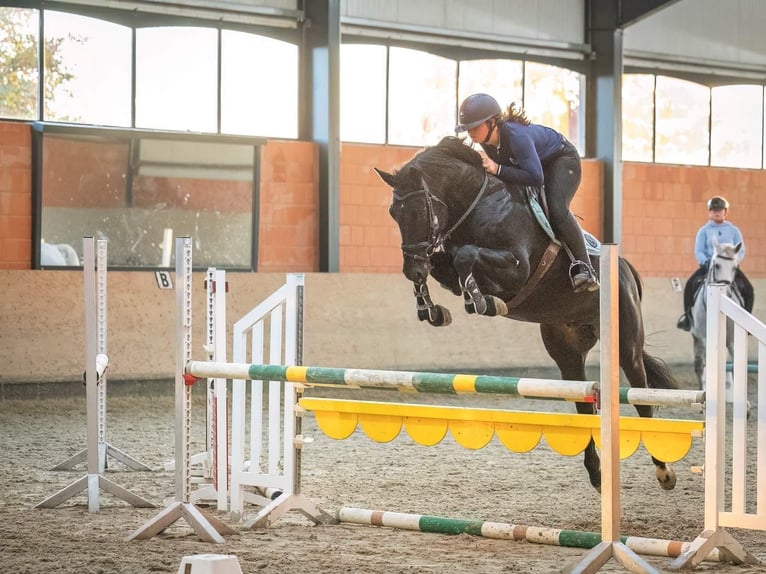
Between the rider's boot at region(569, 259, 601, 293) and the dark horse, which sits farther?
the rider's boot at region(569, 259, 601, 293)

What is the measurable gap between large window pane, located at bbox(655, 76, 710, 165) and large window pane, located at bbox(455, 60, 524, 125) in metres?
1.73

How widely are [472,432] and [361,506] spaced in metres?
1.00

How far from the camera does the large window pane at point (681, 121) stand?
12.2 meters

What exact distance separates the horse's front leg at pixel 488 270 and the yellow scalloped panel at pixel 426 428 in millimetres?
588

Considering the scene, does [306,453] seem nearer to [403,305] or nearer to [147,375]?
[147,375]

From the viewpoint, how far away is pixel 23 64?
916cm

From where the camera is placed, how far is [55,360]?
28.6 ft

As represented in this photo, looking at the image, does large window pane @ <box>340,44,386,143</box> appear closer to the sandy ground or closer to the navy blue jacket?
the sandy ground

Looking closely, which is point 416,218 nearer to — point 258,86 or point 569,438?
point 569,438

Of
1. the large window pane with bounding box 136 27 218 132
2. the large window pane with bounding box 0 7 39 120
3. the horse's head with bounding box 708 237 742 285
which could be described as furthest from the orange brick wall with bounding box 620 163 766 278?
the large window pane with bounding box 0 7 39 120

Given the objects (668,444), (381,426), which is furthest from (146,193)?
(668,444)

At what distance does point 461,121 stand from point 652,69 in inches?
334

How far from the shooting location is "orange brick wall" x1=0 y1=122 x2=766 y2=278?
30.0ft

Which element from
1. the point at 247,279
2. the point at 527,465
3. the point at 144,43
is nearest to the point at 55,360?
the point at 247,279
